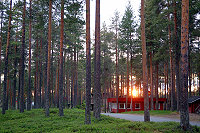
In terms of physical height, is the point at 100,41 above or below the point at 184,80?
above

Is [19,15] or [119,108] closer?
[19,15]

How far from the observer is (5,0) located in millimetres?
23609

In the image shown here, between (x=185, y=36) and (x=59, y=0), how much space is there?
530 inches

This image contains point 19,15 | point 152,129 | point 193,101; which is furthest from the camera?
point 193,101

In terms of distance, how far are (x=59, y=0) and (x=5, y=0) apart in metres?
9.46

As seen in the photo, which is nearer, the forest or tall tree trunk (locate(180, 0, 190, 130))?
tall tree trunk (locate(180, 0, 190, 130))

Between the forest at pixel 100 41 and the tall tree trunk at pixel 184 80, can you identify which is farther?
A: the forest at pixel 100 41

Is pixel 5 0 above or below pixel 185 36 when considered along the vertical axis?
above

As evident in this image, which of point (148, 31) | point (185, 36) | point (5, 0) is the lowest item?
point (185, 36)

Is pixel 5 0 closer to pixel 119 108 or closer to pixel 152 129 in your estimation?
pixel 152 129

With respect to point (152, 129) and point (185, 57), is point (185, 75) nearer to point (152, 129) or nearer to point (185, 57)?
point (185, 57)

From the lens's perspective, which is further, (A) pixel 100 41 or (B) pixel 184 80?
(A) pixel 100 41

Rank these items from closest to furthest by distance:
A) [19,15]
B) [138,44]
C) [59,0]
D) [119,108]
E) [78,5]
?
[78,5] < [59,0] < [19,15] < [138,44] < [119,108]

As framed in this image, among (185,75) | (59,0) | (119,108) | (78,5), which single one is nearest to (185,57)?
(185,75)
